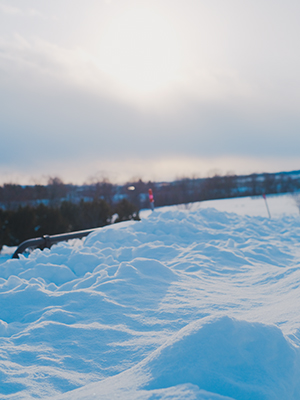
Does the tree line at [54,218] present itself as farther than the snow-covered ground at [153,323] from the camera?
Yes

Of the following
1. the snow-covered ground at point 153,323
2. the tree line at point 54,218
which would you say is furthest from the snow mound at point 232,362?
the tree line at point 54,218

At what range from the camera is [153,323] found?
2512 mm

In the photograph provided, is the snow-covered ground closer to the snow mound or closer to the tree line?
the snow mound

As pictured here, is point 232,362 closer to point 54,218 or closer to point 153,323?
point 153,323

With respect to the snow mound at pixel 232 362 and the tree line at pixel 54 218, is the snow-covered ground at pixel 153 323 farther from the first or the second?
the tree line at pixel 54 218

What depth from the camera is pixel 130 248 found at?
4.89 meters

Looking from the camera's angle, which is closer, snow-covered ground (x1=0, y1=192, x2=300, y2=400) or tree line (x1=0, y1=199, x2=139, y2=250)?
snow-covered ground (x1=0, y1=192, x2=300, y2=400)

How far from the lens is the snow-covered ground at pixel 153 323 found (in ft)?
4.78

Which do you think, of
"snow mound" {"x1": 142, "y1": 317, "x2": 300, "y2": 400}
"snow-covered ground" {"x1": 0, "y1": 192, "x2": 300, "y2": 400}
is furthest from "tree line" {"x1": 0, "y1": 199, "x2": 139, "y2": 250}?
"snow mound" {"x1": 142, "y1": 317, "x2": 300, "y2": 400}

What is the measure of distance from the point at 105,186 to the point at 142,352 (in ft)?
86.0

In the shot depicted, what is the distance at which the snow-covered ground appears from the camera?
1.46m

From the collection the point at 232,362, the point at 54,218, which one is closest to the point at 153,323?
the point at 232,362

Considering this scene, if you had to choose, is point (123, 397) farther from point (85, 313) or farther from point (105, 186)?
point (105, 186)

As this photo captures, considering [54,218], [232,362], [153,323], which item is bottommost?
[153,323]
